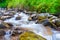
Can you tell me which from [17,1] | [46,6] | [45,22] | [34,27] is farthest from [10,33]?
[17,1]

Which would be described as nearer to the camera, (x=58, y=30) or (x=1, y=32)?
(x=1, y=32)

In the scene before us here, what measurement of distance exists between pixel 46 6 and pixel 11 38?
6.21 meters

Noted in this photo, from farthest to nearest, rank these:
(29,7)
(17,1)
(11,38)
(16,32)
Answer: (17,1), (29,7), (16,32), (11,38)

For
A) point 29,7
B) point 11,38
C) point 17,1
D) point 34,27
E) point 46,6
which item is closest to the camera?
point 11,38

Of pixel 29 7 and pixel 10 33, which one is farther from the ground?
pixel 10 33

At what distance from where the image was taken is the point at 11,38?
268 inches

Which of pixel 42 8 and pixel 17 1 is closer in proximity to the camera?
pixel 42 8

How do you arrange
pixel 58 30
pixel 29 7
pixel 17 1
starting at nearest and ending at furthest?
pixel 58 30 < pixel 29 7 < pixel 17 1

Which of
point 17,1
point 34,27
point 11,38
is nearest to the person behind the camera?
point 11,38

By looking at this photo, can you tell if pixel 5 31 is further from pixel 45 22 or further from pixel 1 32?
pixel 45 22

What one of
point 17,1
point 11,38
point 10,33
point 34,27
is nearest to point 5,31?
point 10,33

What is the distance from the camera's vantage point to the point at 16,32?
7.25m

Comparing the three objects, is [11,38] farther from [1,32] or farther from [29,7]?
[29,7]

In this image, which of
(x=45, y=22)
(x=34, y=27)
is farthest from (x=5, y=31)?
(x=45, y=22)
